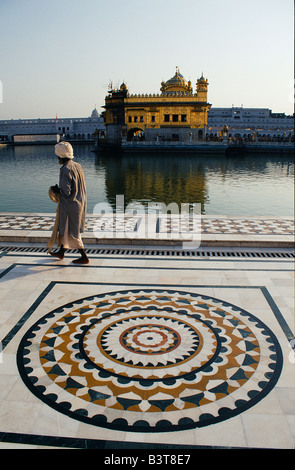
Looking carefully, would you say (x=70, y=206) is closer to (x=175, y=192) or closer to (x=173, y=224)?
(x=173, y=224)

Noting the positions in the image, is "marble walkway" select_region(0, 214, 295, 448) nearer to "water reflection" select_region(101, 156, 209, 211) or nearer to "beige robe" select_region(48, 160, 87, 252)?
"beige robe" select_region(48, 160, 87, 252)

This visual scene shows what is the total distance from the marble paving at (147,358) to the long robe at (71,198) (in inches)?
22.3

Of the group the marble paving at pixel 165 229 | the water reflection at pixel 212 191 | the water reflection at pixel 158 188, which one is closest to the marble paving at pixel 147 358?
the marble paving at pixel 165 229

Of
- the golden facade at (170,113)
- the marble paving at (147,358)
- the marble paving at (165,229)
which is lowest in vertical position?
the marble paving at (147,358)

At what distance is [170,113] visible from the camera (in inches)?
1698

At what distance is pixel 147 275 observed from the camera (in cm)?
450

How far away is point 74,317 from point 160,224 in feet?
12.0

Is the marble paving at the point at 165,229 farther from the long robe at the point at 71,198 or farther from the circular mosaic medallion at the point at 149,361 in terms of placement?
the circular mosaic medallion at the point at 149,361

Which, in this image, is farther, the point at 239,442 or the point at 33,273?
the point at 33,273

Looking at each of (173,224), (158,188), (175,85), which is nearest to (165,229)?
(173,224)

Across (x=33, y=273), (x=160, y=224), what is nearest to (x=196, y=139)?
(x=160, y=224)

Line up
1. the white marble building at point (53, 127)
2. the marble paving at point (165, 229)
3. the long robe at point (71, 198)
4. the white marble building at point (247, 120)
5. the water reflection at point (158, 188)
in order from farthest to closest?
1. the white marble building at point (53, 127)
2. the white marble building at point (247, 120)
3. the water reflection at point (158, 188)
4. the marble paving at point (165, 229)
5. the long robe at point (71, 198)

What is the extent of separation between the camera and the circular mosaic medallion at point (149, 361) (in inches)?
92.1
